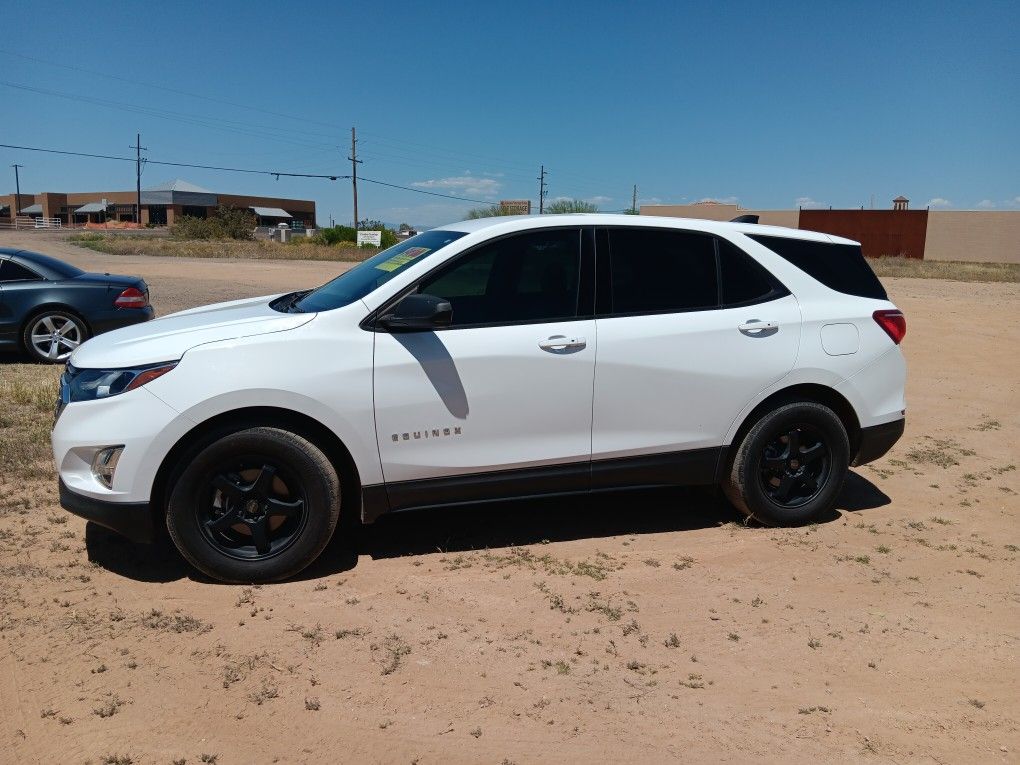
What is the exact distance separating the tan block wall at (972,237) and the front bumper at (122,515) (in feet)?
174

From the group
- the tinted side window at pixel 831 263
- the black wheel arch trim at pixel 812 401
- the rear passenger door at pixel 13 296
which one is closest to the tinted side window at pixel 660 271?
the tinted side window at pixel 831 263

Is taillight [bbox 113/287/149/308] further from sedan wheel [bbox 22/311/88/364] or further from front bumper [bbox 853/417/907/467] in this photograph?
front bumper [bbox 853/417/907/467]

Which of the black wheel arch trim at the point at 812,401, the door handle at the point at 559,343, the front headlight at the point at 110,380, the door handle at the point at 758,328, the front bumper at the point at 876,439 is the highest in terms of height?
the door handle at the point at 758,328

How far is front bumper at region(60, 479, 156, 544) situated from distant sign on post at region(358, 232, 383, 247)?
46684mm

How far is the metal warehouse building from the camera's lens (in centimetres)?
9838

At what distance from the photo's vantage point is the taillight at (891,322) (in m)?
5.45

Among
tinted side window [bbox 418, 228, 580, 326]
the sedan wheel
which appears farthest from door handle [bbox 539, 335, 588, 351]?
the sedan wheel

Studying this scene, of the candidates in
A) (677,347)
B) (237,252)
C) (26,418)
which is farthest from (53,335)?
(237,252)

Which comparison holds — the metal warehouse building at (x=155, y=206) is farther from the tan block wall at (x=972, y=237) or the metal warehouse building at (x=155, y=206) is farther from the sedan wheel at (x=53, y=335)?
the sedan wheel at (x=53, y=335)

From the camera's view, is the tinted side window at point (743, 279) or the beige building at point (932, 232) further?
the beige building at point (932, 232)

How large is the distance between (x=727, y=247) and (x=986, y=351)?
9029mm

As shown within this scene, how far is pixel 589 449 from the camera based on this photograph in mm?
4891

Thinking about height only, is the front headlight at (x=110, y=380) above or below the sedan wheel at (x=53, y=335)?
above

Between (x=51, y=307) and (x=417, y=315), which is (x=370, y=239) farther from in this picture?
(x=417, y=315)
